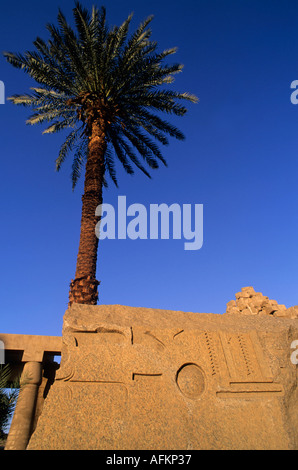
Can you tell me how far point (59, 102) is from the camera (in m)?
8.54

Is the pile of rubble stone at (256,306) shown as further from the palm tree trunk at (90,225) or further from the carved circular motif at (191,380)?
the palm tree trunk at (90,225)

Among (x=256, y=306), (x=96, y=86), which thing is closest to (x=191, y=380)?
(x=256, y=306)

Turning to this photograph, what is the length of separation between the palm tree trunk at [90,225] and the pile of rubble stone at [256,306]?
332 cm

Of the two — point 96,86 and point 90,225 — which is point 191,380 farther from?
point 96,86

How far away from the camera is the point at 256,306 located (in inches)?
269

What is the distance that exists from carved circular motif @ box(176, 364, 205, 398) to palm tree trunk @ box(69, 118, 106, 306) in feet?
8.82

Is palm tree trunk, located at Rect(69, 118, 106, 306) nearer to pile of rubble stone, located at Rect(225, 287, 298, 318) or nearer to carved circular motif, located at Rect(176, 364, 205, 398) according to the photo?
carved circular motif, located at Rect(176, 364, 205, 398)

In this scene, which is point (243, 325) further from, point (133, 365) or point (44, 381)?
point (44, 381)

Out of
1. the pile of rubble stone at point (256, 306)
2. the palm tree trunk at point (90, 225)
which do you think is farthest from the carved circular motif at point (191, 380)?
the pile of rubble stone at point (256, 306)

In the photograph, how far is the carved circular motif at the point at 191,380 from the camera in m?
3.25

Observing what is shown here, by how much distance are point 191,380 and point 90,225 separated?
4006mm

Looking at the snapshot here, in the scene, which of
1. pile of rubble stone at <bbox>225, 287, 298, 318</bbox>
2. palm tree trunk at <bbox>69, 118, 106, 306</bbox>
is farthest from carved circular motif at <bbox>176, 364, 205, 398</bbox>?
pile of rubble stone at <bbox>225, 287, 298, 318</bbox>

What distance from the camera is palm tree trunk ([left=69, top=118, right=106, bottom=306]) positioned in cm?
579
